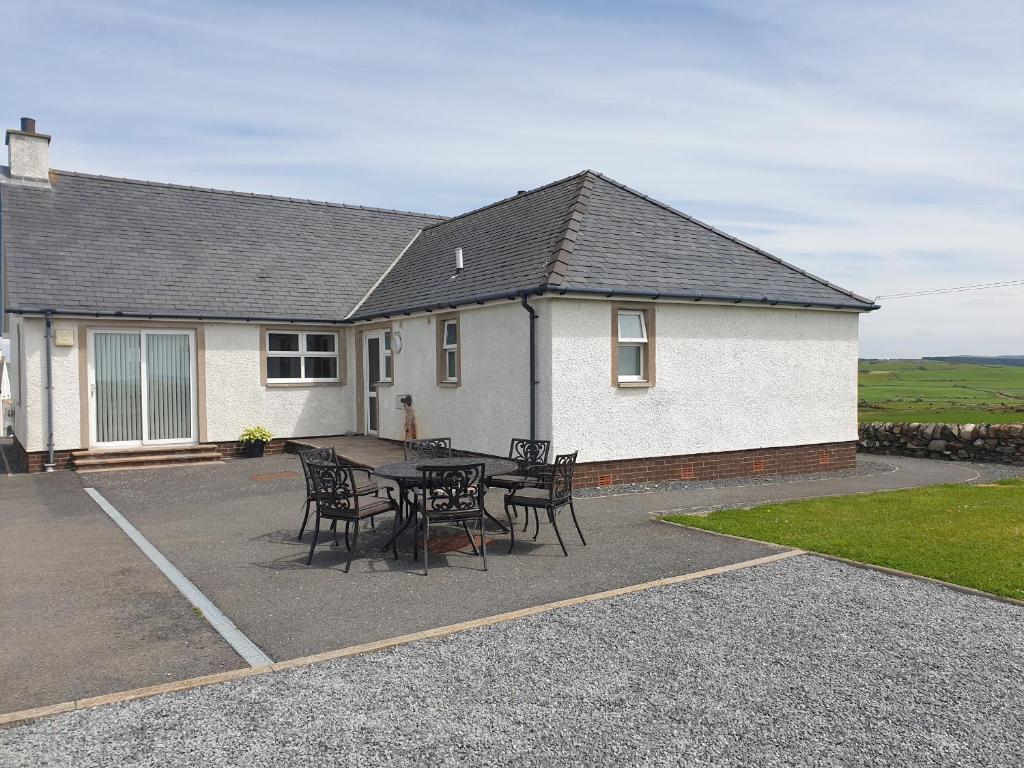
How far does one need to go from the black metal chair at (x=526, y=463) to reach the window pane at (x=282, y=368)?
23.7ft

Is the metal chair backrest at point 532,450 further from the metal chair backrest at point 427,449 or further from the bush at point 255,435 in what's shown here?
the bush at point 255,435

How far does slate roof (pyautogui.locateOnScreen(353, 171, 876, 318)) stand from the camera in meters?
12.4

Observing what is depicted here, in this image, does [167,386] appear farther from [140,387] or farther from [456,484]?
[456,484]

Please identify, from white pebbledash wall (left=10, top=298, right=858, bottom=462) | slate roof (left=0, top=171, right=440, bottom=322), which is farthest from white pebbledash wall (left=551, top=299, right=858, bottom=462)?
slate roof (left=0, top=171, right=440, bottom=322)

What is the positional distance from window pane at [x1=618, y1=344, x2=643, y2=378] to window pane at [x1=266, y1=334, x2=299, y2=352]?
8.19m

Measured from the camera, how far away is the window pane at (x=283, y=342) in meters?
17.0

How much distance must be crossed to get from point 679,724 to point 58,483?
1229 cm

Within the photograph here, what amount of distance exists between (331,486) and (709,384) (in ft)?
25.3

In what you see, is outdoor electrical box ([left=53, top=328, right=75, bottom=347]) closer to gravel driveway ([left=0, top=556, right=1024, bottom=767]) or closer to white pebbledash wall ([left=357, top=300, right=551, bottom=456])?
white pebbledash wall ([left=357, top=300, right=551, bottom=456])

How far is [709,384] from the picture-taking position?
1324 centimetres

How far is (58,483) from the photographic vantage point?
510 inches

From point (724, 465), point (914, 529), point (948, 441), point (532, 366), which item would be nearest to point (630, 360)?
point (532, 366)

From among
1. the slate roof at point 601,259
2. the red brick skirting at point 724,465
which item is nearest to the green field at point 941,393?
the red brick skirting at point 724,465

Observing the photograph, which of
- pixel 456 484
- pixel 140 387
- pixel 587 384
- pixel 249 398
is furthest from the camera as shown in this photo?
pixel 249 398
